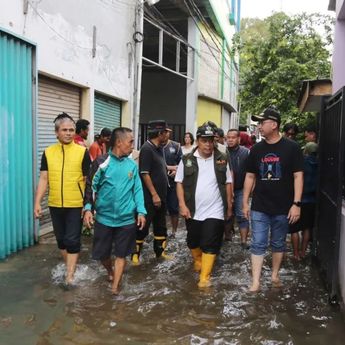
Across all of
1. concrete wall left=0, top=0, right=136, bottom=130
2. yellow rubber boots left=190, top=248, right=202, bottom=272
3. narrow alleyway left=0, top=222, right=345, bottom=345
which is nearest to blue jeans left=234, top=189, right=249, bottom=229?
narrow alleyway left=0, top=222, right=345, bottom=345

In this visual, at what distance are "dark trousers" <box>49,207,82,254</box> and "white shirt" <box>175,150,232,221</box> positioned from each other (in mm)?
1282

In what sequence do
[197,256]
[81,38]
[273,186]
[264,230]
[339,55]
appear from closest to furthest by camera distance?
[273,186]
[264,230]
[197,256]
[339,55]
[81,38]

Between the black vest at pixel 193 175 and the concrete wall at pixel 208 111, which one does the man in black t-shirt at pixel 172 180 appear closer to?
the black vest at pixel 193 175

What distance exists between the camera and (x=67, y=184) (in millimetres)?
4969

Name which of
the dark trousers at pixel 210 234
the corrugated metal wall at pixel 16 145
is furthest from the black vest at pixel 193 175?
the corrugated metal wall at pixel 16 145

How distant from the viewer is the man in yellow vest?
496 cm

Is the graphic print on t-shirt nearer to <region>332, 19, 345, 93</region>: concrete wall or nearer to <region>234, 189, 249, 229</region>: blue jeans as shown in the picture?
<region>234, 189, 249, 229</region>: blue jeans

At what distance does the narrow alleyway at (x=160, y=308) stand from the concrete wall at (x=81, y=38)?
3127 millimetres

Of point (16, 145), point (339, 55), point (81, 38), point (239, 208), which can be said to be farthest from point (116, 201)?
point (339, 55)

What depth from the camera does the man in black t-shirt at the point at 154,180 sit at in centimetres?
598

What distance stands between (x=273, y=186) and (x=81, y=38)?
16.4ft

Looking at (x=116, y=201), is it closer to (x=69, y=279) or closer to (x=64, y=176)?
(x=64, y=176)

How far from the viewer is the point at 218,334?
12.8 ft

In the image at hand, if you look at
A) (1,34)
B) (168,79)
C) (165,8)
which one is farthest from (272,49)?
(1,34)
